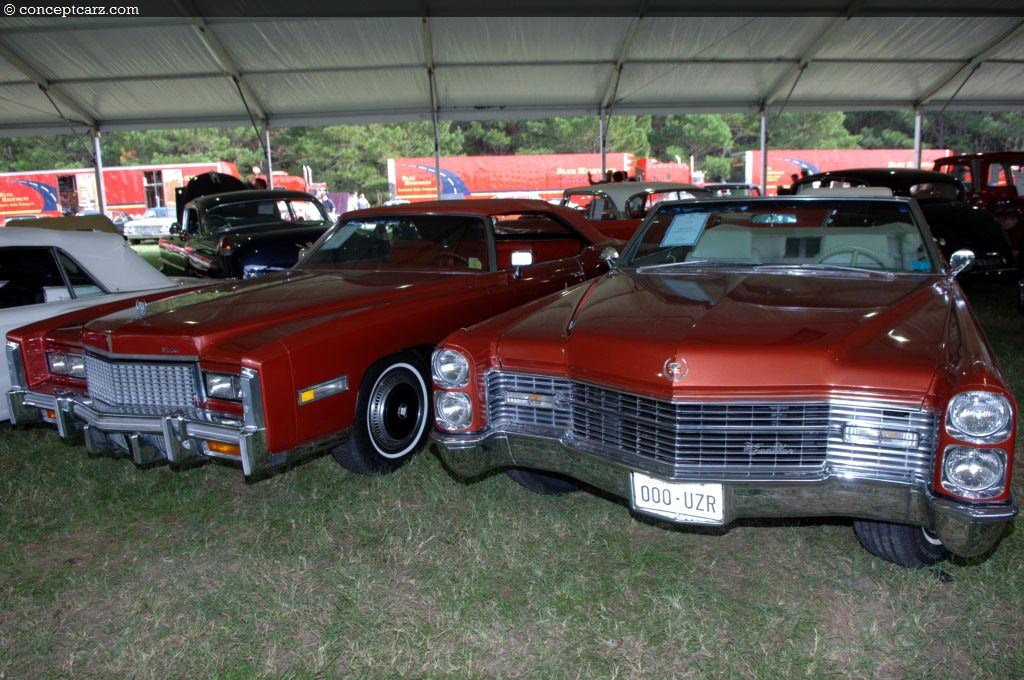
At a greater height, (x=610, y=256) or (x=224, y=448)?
(x=610, y=256)

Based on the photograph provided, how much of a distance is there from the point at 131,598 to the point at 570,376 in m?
1.96

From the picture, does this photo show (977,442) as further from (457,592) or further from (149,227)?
(149,227)

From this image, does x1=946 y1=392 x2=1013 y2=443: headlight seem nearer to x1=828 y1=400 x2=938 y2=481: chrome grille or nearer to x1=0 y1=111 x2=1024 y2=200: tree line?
x1=828 y1=400 x2=938 y2=481: chrome grille

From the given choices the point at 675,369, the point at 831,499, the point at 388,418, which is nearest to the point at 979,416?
the point at 831,499

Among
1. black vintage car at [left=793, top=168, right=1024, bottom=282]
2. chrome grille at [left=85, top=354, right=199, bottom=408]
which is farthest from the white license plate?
black vintage car at [left=793, top=168, right=1024, bottom=282]

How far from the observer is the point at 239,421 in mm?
3316

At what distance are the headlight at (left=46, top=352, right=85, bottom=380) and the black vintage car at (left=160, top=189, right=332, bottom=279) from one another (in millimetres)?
4412

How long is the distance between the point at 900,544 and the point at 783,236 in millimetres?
1665

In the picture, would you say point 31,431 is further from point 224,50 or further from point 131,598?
point 224,50

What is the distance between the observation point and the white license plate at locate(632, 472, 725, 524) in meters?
2.59

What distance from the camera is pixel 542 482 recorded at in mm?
3707

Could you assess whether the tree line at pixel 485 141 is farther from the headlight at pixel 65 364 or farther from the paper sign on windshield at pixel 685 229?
the paper sign on windshield at pixel 685 229

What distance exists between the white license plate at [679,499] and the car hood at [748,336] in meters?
0.34
